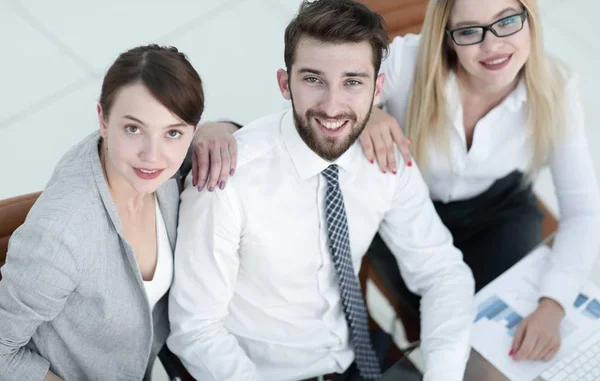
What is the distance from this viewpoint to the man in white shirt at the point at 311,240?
1686 millimetres

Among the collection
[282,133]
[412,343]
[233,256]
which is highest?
[282,133]

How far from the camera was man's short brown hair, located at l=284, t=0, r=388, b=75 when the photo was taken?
5.41 ft

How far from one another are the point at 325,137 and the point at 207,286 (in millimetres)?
435

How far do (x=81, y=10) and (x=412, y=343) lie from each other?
248cm

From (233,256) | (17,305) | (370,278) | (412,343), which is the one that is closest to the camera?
(17,305)

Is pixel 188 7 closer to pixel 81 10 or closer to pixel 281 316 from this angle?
pixel 81 10

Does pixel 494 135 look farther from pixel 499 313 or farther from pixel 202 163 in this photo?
pixel 202 163

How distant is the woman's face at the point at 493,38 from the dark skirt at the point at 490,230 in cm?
43

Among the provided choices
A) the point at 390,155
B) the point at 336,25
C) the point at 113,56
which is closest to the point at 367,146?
the point at 390,155

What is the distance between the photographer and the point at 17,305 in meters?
1.49

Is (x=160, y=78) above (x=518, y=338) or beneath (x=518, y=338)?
above

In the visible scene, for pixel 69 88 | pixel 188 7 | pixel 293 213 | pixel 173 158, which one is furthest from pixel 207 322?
pixel 188 7

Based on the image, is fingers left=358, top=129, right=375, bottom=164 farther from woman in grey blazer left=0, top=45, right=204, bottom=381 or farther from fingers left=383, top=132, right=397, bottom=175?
woman in grey blazer left=0, top=45, right=204, bottom=381

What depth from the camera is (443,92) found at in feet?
6.88
